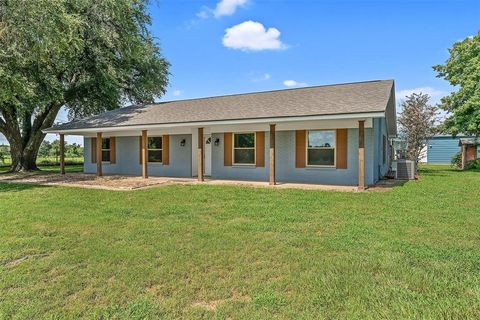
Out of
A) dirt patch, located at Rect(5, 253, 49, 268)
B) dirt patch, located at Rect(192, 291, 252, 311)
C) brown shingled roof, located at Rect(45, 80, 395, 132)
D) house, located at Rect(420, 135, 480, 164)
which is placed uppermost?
brown shingled roof, located at Rect(45, 80, 395, 132)

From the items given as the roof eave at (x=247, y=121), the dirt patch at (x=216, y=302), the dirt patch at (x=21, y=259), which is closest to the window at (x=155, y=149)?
the roof eave at (x=247, y=121)

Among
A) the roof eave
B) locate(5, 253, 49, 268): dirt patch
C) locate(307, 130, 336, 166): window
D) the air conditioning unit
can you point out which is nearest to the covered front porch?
locate(307, 130, 336, 166): window

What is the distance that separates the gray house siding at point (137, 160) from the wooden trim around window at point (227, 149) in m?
2.03

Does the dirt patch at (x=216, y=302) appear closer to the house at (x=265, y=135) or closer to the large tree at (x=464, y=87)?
the house at (x=265, y=135)

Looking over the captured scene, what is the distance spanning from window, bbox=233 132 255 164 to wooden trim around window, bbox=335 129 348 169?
3.42 m

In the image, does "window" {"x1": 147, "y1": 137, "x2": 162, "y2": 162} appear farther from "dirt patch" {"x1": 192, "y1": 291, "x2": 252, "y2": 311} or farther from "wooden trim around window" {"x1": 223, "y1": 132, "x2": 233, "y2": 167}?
"dirt patch" {"x1": 192, "y1": 291, "x2": 252, "y2": 311}

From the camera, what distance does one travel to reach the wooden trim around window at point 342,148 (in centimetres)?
1145

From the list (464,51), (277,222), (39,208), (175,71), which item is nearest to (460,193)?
(277,222)

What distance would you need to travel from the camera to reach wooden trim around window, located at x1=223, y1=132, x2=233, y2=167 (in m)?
13.7

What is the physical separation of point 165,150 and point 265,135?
534 cm

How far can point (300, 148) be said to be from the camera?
12.3 meters

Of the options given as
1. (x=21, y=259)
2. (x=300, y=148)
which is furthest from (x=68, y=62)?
(x=21, y=259)

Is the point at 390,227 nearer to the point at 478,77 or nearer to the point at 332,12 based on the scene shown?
the point at 332,12

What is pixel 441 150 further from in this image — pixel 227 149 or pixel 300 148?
pixel 227 149
